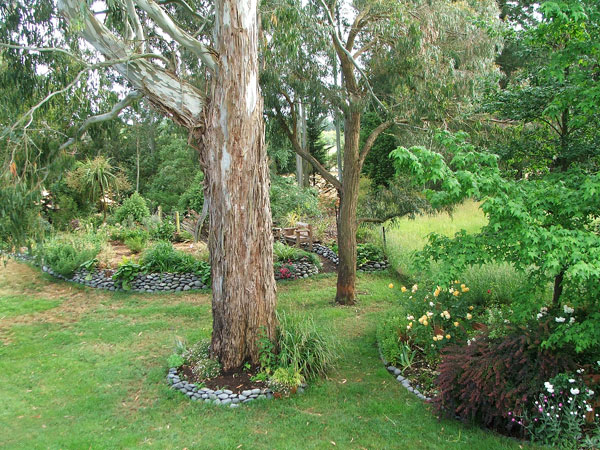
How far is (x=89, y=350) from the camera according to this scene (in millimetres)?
7195

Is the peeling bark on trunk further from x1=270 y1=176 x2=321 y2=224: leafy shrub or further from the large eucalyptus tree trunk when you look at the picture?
x1=270 y1=176 x2=321 y2=224: leafy shrub

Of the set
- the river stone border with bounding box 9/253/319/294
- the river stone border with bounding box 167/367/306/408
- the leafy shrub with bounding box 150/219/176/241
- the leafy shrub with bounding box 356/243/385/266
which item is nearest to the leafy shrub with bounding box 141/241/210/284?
the river stone border with bounding box 9/253/319/294

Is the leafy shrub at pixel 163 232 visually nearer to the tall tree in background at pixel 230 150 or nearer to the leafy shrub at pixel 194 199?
the leafy shrub at pixel 194 199

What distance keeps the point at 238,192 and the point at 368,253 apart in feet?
20.7

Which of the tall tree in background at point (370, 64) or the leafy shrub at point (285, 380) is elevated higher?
the tall tree in background at point (370, 64)

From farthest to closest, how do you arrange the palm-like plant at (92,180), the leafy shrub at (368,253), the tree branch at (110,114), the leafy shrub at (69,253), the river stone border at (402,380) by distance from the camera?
the palm-like plant at (92,180), the leafy shrub at (368,253), the leafy shrub at (69,253), the tree branch at (110,114), the river stone border at (402,380)

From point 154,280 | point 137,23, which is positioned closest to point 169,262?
point 154,280

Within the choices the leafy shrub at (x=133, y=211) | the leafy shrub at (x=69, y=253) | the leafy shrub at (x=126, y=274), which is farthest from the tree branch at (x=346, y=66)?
the leafy shrub at (x=133, y=211)

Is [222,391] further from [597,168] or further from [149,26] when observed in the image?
[149,26]

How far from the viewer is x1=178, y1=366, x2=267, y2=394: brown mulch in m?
5.52

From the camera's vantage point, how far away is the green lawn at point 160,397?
4.47 m

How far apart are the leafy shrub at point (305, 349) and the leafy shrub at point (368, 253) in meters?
5.29

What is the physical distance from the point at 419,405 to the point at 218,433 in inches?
82.9

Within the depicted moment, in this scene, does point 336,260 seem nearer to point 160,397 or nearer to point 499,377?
point 160,397
